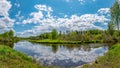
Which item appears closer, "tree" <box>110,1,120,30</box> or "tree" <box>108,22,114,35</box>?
"tree" <box>110,1,120,30</box>

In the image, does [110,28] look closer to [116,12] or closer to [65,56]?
[116,12]

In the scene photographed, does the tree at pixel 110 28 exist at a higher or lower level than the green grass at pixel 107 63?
higher

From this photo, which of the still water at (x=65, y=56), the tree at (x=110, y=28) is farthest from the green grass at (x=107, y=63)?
the tree at (x=110, y=28)

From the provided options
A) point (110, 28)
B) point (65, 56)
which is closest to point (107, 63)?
point (65, 56)

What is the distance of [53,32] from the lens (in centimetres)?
16438

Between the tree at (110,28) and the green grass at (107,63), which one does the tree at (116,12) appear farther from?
the green grass at (107,63)

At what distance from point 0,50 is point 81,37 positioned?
405ft

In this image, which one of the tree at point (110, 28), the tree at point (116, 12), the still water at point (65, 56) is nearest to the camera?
the still water at point (65, 56)

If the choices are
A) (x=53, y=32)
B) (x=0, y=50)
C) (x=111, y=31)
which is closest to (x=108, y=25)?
(x=111, y=31)

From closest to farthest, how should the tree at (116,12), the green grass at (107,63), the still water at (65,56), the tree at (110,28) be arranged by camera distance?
1. the green grass at (107,63)
2. the still water at (65,56)
3. the tree at (116,12)
4. the tree at (110,28)

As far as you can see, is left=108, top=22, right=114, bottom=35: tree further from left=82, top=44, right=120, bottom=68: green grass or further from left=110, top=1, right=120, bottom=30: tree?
left=82, top=44, right=120, bottom=68: green grass

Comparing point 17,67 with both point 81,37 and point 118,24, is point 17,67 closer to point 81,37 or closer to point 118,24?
point 118,24

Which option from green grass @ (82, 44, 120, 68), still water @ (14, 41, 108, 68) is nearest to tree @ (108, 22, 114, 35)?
still water @ (14, 41, 108, 68)

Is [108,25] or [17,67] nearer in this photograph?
[17,67]
